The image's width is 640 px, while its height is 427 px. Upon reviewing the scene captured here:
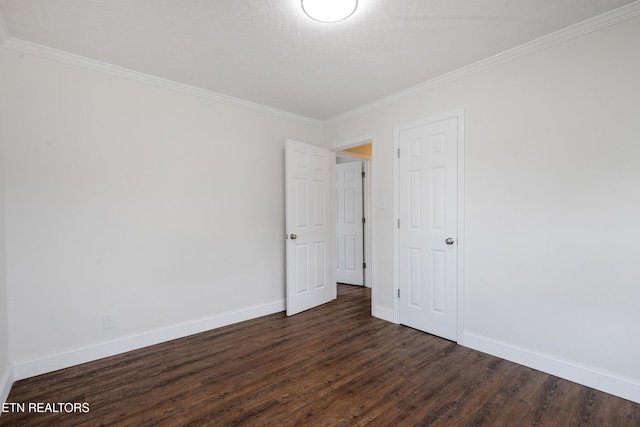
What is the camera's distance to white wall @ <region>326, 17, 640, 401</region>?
1963mm

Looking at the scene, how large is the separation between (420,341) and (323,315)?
119 cm

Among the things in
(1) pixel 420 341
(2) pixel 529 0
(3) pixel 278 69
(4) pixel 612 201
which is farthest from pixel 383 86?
(1) pixel 420 341

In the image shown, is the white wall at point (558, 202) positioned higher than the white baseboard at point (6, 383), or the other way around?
the white wall at point (558, 202)

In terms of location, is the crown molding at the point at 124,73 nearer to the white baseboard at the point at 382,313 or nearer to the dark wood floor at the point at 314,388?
the dark wood floor at the point at 314,388

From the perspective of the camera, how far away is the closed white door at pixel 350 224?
508 centimetres

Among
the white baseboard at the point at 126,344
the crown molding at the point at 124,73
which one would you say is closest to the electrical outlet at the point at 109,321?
the white baseboard at the point at 126,344

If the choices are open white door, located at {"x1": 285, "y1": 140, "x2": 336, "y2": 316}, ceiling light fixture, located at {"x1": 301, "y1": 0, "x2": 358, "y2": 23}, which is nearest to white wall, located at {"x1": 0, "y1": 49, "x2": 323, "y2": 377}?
open white door, located at {"x1": 285, "y1": 140, "x2": 336, "y2": 316}

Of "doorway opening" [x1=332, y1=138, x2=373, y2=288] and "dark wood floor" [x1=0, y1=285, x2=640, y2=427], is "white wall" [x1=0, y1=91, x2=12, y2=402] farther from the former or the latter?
"doorway opening" [x1=332, y1=138, x2=373, y2=288]

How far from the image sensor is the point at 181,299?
118 inches

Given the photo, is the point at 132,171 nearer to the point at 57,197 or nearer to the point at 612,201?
the point at 57,197

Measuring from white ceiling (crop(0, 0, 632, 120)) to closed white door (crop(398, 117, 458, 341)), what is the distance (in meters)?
0.63

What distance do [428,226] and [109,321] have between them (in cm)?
311

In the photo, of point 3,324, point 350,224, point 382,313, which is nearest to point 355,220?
point 350,224

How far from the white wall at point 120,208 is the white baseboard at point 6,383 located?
4.7 inches
